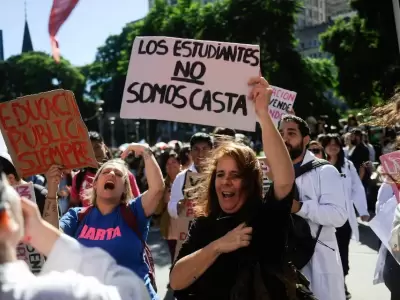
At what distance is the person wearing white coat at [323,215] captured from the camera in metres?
3.95

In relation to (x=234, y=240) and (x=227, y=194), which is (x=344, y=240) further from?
(x=234, y=240)

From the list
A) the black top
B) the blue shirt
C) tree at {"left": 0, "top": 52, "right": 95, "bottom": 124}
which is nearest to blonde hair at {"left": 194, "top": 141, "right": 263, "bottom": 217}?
the black top

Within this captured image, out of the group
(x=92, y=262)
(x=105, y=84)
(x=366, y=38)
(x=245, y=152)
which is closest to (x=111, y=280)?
(x=92, y=262)

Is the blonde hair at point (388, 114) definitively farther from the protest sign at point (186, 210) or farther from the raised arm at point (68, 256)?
the protest sign at point (186, 210)

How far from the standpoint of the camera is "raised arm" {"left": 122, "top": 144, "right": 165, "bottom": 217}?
12.8 feet

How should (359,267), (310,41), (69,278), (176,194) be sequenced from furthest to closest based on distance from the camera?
(310,41) → (359,267) → (176,194) → (69,278)

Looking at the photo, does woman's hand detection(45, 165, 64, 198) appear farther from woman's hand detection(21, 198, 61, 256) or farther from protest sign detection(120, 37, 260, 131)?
woman's hand detection(21, 198, 61, 256)

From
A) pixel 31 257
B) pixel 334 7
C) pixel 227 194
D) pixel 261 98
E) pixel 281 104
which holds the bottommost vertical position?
pixel 31 257

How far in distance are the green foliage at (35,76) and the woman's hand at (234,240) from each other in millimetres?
68003

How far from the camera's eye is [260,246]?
2662 mm

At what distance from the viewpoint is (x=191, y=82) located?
450 centimetres

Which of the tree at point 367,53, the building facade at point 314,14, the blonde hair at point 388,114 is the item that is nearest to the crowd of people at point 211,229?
the blonde hair at point 388,114

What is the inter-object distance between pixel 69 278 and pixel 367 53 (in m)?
29.1

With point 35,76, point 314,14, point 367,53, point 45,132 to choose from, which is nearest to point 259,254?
point 45,132
